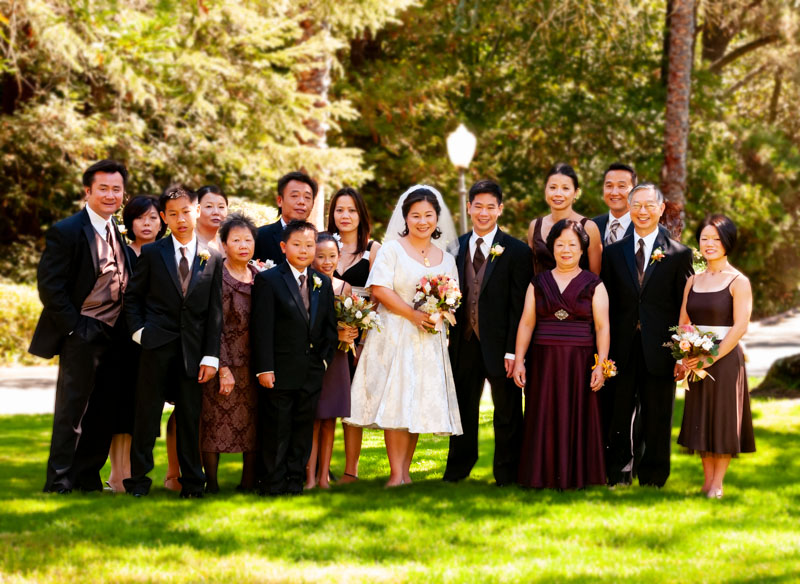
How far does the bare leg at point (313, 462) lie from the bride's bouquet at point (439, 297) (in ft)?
4.14

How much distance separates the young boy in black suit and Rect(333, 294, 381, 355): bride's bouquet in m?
0.15

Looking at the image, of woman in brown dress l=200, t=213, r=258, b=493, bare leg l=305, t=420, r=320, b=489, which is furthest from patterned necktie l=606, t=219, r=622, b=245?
woman in brown dress l=200, t=213, r=258, b=493

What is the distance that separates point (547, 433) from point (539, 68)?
69.6 ft

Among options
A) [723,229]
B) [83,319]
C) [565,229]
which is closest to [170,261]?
[83,319]

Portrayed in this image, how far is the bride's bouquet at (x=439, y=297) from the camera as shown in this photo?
267 inches

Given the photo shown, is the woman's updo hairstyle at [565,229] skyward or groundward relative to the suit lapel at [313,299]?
skyward

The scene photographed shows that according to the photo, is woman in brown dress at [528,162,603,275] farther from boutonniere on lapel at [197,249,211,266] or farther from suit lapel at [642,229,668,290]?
boutonniere on lapel at [197,249,211,266]

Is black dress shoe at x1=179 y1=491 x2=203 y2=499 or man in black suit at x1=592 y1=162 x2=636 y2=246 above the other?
man in black suit at x1=592 y1=162 x2=636 y2=246

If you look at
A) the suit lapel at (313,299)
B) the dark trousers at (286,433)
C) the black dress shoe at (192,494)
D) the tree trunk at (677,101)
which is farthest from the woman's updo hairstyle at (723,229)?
the tree trunk at (677,101)

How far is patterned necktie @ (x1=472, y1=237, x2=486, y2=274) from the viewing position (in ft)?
23.7

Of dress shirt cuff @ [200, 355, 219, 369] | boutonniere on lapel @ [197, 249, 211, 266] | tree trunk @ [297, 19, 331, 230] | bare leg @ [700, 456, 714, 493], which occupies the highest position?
tree trunk @ [297, 19, 331, 230]

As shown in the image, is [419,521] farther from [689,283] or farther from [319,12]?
[319,12]

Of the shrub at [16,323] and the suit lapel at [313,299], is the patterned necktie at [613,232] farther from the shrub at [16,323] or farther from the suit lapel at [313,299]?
the shrub at [16,323]

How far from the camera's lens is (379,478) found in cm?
769
